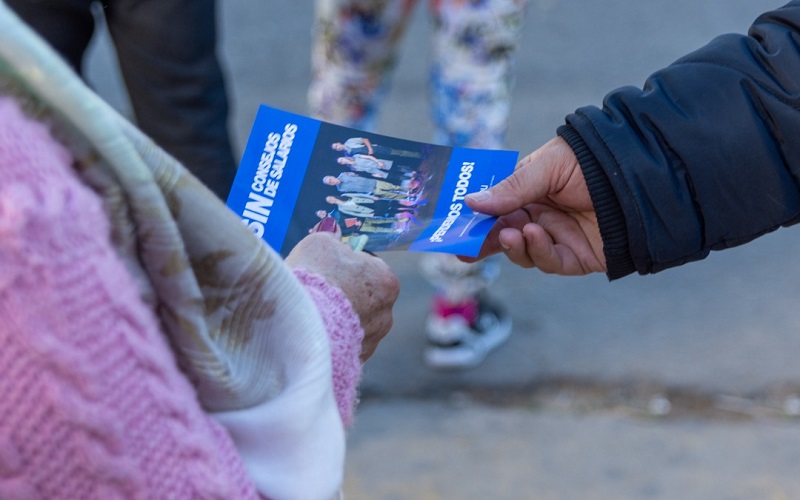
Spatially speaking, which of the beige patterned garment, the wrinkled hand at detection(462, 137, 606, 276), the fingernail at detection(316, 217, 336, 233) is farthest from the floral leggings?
the beige patterned garment

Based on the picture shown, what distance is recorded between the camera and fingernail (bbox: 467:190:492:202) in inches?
58.1

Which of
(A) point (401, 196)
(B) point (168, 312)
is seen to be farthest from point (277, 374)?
(A) point (401, 196)

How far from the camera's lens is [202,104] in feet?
7.18

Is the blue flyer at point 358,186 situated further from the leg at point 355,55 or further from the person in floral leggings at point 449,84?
the leg at point 355,55

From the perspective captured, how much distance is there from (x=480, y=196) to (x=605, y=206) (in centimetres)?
20

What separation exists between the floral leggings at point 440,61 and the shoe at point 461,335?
487 millimetres

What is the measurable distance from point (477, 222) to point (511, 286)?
54.3 inches

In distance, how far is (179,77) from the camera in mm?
2145

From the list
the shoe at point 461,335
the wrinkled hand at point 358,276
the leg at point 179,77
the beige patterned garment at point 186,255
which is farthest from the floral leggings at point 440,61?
the beige patterned garment at point 186,255

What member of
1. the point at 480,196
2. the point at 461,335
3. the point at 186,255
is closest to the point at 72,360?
the point at 186,255

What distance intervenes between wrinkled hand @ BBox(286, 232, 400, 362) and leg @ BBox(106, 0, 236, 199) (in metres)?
1.11

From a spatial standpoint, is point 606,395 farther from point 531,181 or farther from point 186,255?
point 186,255

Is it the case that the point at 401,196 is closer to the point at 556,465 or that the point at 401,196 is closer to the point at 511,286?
the point at 556,465

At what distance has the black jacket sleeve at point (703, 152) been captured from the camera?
1.42 m
